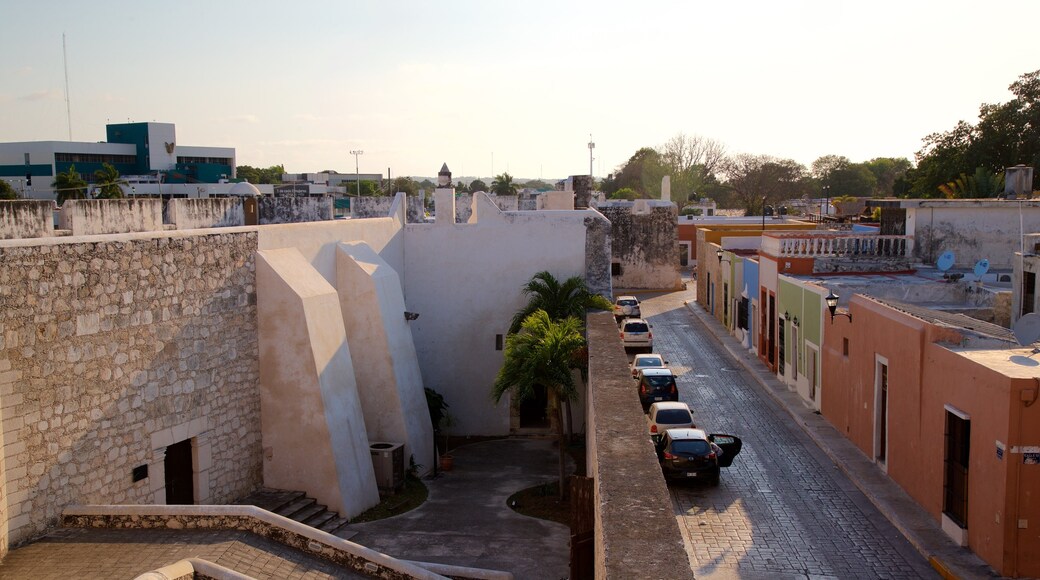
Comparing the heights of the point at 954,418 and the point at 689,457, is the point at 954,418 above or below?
above

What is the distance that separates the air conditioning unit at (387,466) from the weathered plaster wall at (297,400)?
1649 mm

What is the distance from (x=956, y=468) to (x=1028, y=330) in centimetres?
208

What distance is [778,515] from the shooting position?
14141 mm

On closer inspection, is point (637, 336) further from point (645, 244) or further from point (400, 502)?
point (645, 244)

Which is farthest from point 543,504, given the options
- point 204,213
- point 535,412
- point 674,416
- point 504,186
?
point 504,186

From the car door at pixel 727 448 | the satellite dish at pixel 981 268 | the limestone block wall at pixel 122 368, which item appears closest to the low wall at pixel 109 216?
the limestone block wall at pixel 122 368

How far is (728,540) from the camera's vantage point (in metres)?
13.0

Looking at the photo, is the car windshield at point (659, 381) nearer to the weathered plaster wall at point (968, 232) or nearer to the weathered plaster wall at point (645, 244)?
the weathered plaster wall at point (968, 232)

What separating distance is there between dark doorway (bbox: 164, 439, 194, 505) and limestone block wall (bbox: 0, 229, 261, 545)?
0.42ft

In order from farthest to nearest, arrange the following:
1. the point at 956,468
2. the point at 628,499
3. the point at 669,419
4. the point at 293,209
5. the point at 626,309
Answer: the point at 626,309 → the point at 293,209 → the point at 669,419 → the point at 956,468 → the point at 628,499

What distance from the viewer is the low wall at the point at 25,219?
12784mm

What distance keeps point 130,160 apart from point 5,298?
65492 mm

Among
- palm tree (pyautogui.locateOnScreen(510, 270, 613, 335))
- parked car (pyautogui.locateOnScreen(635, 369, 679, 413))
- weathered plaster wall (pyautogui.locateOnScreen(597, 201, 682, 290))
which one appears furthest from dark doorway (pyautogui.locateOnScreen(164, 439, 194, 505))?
weathered plaster wall (pyautogui.locateOnScreen(597, 201, 682, 290))

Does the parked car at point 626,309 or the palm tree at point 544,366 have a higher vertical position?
the palm tree at point 544,366
